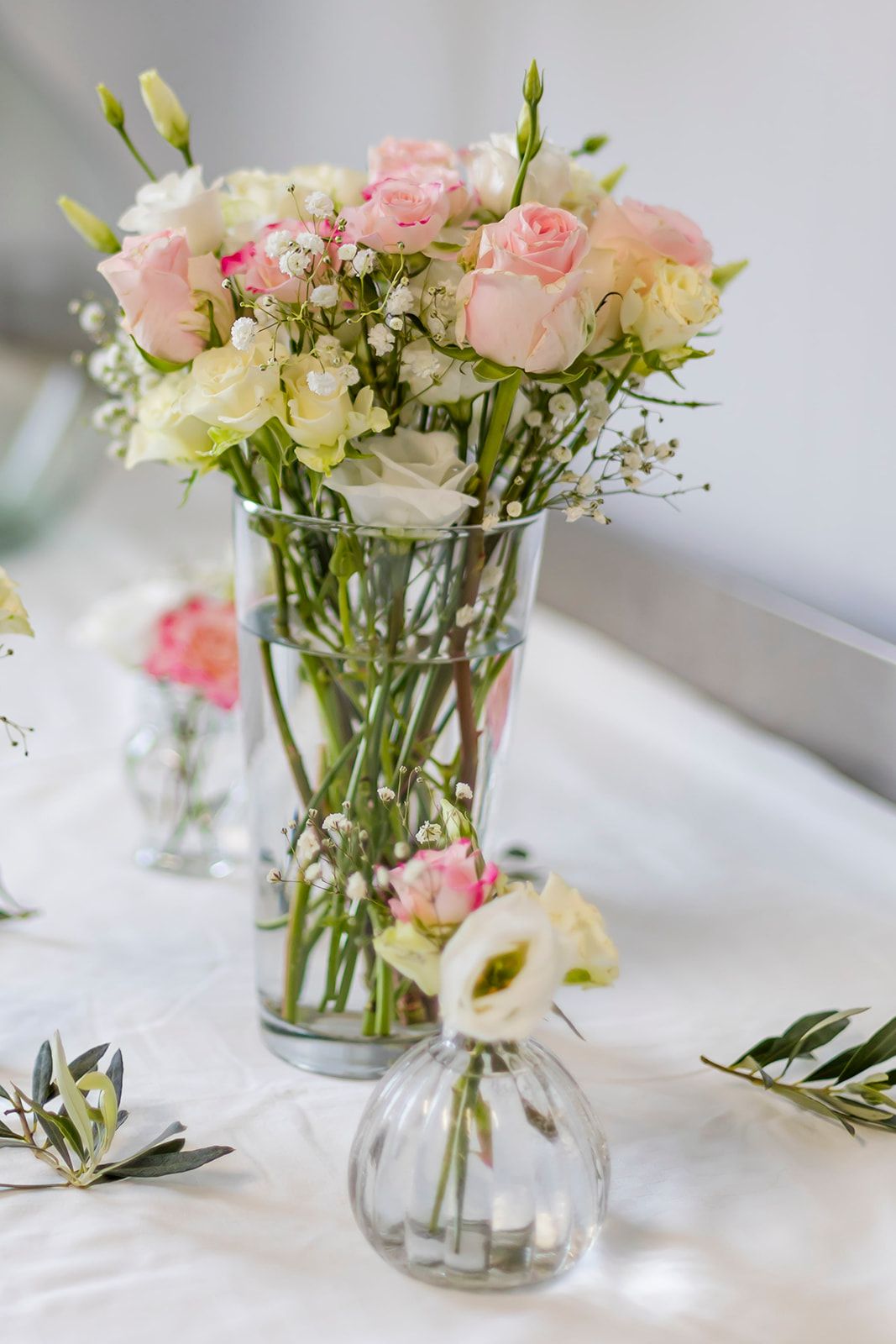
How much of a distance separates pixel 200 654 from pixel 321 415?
42 centimetres

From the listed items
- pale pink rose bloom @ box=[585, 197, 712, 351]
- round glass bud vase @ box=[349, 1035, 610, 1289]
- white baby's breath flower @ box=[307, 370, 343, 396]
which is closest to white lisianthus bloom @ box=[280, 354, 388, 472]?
white baby's breath flower @ box=[307, 370, 343, 396]

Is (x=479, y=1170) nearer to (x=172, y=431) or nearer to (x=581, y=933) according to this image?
(x=581, y=933)

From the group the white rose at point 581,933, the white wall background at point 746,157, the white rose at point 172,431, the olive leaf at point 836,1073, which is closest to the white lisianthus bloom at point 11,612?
the white rose at point 172,431

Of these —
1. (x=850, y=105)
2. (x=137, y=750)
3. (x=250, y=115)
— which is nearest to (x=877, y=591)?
(x=850, y=105)

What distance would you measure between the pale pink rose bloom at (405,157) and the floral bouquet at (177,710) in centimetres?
39

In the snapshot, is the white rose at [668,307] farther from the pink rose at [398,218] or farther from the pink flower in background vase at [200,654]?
the pink flower in background vase at [200,654]

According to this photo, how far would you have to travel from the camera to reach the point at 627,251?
574mm

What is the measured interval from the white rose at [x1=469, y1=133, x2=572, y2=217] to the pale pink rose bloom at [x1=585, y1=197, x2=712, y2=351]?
24 millimetres

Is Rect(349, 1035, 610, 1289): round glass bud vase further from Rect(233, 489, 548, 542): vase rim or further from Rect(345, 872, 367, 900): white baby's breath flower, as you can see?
Rect(233, 489, 548, 542): vase rim

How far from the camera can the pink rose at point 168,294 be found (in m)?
0.56


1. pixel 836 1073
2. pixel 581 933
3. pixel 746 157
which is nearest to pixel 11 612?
pixel 581 933

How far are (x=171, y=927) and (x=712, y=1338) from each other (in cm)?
45

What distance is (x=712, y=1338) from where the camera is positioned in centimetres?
50

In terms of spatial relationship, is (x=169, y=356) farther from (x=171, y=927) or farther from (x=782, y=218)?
(x=782, y=218)
